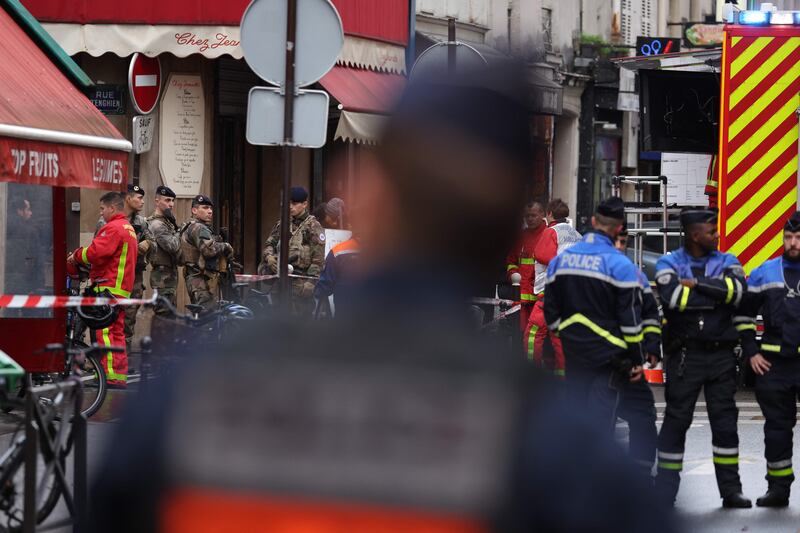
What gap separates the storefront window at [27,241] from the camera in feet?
39.5

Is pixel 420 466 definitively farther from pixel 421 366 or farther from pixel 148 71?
pixel 148 71

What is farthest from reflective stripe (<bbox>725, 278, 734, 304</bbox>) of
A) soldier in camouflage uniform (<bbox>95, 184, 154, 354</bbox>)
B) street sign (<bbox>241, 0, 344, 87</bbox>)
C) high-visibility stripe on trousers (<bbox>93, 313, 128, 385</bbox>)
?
soldier in camouflage uniform (<bbox>95, 184, 154, 354</bbox>)

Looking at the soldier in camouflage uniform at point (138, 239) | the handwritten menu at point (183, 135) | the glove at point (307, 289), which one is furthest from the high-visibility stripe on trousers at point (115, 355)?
the handwritten menu at point (183, 135)

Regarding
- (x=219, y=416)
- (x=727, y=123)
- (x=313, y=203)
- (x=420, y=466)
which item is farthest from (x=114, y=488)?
(x=313, y=203)

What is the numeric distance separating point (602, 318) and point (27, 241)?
17.3 feet

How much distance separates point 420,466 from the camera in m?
1.79

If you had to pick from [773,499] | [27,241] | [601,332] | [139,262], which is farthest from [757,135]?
[27,241]

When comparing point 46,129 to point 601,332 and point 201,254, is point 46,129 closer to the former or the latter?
point 201,254

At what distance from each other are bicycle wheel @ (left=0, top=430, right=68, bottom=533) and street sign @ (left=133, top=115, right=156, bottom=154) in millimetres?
11319

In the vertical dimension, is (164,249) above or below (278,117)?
below

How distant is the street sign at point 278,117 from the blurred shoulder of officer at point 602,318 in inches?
72.7

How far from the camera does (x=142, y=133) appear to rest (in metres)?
17.4

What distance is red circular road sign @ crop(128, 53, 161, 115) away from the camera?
17.3 meters

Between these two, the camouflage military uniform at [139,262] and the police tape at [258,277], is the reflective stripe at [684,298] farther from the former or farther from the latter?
the camouflage military uniform at [139,262]
